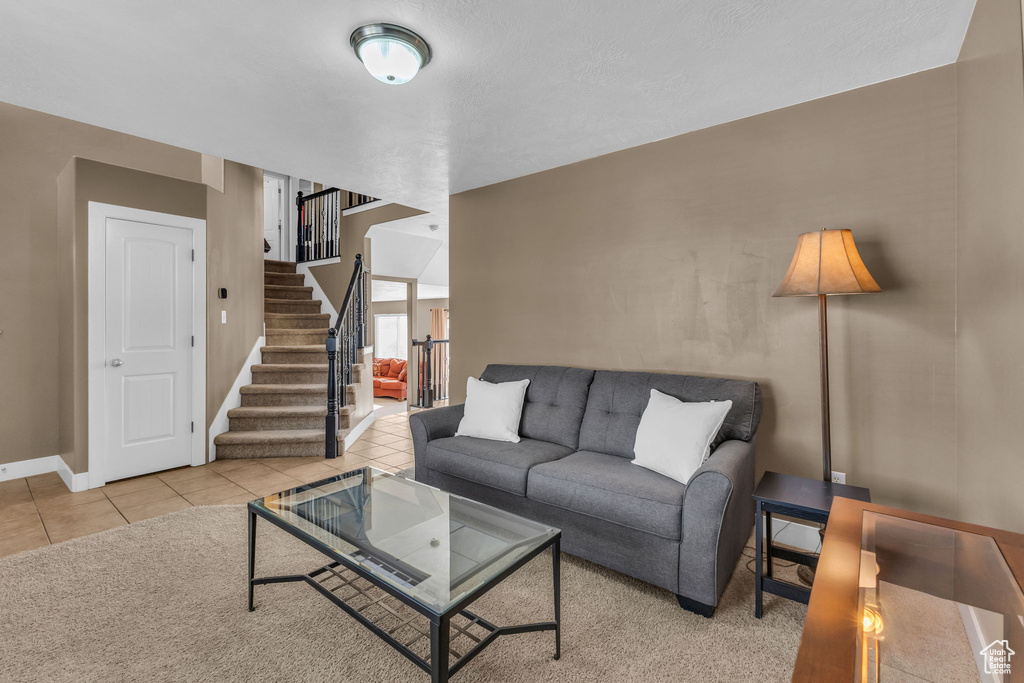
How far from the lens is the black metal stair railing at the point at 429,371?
6.89 m

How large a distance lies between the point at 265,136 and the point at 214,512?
2.36 m

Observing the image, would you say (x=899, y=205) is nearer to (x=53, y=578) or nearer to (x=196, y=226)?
(x=53, y=578)

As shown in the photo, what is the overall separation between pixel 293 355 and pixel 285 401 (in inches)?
24.8

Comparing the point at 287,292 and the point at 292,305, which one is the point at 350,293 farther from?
the point at 287,292

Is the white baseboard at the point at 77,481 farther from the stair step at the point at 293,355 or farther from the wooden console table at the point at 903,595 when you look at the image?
the wooden console table at the point at 903,595

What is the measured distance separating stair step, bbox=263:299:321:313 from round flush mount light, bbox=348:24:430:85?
15.5 ft

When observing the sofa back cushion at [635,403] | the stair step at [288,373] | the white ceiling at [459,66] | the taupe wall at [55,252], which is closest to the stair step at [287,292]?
the stair step at [288,373]

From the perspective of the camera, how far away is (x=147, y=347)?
375cm

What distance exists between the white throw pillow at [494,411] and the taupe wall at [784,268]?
0.56 m

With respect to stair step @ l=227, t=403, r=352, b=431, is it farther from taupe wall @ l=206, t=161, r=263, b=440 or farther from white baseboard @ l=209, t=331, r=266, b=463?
taupe wall @ l=206, t=161, r=263, b=440

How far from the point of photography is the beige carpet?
1650 mm

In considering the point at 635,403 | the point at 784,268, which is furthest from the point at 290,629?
the point at 784,268

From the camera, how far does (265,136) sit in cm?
288

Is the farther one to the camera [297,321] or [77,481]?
[297,321]
